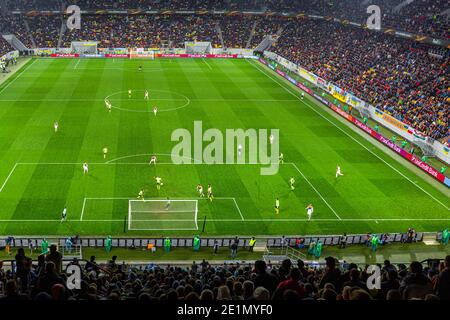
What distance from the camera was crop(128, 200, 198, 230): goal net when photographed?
30.9 metres

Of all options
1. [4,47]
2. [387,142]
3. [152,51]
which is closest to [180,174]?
[387,142]

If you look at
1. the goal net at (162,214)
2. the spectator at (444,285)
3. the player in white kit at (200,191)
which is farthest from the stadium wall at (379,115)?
the spectator at (444,285)

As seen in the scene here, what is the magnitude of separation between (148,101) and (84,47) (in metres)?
44.5

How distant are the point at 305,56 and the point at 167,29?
119ft

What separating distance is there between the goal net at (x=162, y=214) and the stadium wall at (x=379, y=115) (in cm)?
2511

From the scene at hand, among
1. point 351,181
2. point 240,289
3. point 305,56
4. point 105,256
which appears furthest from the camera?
point 305,56

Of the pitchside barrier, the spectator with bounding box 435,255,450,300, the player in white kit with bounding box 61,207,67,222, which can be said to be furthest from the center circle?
the spectator with bounding box 435,255,450,300

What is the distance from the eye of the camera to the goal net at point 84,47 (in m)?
96.8

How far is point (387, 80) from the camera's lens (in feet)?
208

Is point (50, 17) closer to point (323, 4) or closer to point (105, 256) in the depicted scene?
point (323, 4)

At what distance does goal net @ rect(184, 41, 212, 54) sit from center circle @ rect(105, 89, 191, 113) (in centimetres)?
3822

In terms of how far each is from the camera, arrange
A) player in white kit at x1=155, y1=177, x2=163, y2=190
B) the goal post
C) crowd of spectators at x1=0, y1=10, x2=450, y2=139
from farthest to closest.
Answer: the goal post → crowd of spectators at x1=0, y1=10, x2=450, y2=139 → player in white kit at x1=155, y1=177, x2=163, y2=190

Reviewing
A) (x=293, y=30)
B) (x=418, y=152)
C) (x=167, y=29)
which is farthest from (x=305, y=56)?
(x=418, y=152)

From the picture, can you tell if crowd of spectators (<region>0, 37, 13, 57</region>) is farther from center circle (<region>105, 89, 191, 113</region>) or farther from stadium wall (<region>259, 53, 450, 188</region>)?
stadium wall (<region>259, 53, 450, 188</region>)
